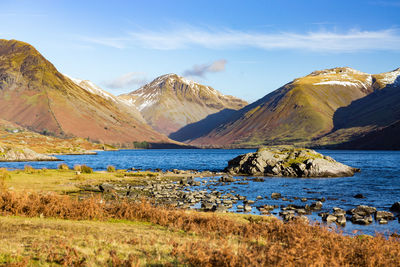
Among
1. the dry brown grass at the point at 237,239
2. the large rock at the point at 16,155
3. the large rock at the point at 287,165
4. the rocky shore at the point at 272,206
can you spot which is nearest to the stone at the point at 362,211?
the rocky shore at the point at 272,206

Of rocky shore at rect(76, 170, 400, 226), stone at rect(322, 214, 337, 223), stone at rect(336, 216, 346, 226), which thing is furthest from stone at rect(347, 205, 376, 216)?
stone at rect(322, 214, 337, 223)

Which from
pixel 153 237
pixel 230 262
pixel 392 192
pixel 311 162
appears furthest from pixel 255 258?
pixel 311 162

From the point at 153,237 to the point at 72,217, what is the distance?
751 cm

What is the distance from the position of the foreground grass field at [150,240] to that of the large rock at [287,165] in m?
61.3

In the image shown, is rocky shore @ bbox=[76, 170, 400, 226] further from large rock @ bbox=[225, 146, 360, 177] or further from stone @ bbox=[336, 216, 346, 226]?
large rock @ bbox=[225, 146, 360, 177]

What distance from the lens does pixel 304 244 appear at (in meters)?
15.1

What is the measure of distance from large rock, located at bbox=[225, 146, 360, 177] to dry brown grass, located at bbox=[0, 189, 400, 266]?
61194 millimetres

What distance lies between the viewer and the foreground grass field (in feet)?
41.8

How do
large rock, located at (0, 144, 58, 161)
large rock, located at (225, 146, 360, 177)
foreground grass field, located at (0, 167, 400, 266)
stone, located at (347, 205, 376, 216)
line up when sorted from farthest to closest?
large rock, located at (0, 144, 58, 161) → large rock, located at (225, 146, 360, 177) → stone, located at (347, 205, 376, 216) → foreground grass field, located at (0, 167, 400, 266)

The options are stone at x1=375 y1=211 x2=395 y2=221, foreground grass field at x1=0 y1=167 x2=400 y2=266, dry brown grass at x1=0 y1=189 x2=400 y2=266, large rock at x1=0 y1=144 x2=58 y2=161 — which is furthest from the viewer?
large rock at x1=0 y1=144 x2=58 y2=161

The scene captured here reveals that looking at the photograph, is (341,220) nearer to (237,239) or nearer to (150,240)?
(237,239)

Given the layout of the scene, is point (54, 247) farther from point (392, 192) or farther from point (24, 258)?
point (392, 192)

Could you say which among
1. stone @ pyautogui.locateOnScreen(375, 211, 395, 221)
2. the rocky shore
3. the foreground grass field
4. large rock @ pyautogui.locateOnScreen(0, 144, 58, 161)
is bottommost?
large rock @ pyautogui.locateOnScreen(0, 144, 58, 161)

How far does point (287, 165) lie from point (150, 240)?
69.5m
